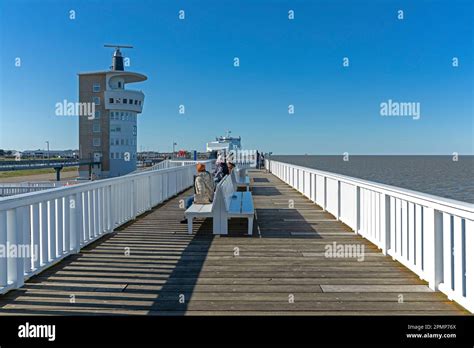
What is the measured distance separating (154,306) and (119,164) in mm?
45419

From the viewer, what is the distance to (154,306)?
4.16 meters

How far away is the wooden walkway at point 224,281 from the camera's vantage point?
4.15 meters

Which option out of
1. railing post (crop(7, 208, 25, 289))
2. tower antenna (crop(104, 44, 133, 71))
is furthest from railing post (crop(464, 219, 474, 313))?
tower antenna (crop(104, 44, 133, 71))

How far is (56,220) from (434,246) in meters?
4.42

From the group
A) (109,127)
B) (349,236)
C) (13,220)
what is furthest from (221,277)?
(109,127)

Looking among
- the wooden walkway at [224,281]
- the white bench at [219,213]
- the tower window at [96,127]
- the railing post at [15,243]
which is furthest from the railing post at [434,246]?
the tower window at [96,127]

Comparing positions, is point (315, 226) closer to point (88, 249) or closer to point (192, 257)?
point (192, 257)

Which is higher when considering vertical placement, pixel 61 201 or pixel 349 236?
pixel 61 201

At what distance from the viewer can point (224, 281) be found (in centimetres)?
499

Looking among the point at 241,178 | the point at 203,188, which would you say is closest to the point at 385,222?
the point at 203,188

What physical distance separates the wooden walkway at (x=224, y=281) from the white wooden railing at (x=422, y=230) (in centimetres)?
16

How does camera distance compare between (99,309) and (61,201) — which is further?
(61,201)

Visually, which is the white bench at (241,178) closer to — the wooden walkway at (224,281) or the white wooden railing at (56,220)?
the white wooden railing at (56,220)

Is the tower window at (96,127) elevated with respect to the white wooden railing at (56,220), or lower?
elevated
